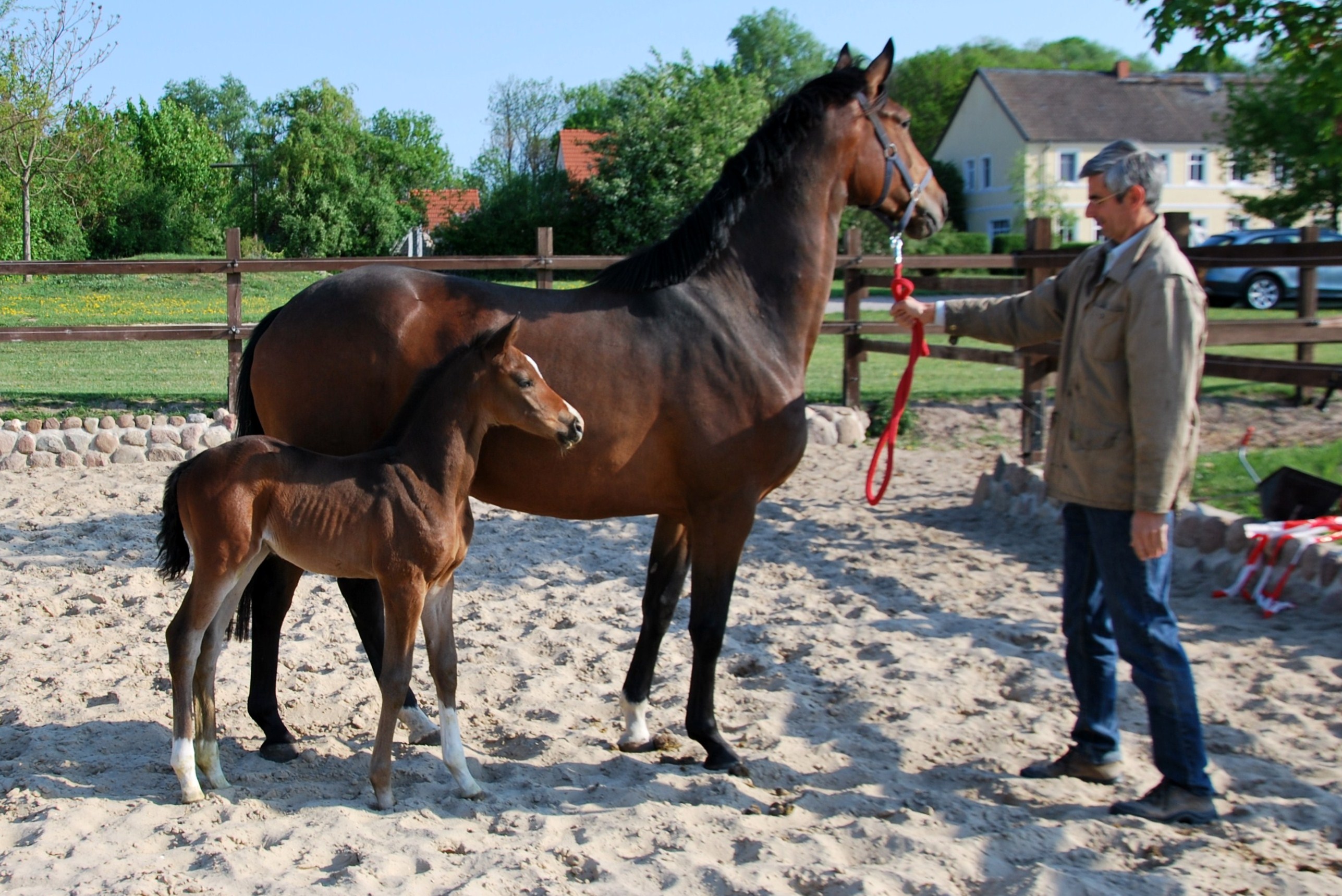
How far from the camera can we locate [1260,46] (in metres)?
8.23

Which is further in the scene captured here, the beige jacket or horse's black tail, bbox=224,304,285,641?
horse's black tail, bbox=224,304,285,641

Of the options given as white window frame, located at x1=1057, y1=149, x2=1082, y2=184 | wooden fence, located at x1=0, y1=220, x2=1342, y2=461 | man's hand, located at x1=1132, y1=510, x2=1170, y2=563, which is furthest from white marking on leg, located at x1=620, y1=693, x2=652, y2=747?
white window frame, located at x1=1057, y1=149, x2=1082, y2=184

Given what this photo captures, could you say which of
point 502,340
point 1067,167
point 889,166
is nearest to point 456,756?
point 502,340

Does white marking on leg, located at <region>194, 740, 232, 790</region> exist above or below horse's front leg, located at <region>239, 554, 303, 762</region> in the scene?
below

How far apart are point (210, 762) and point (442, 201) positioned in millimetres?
38880

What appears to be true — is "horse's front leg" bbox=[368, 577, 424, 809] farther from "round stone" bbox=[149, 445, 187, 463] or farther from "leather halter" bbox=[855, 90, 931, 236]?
"round stone" bbox=[149, 445, 187, 463]

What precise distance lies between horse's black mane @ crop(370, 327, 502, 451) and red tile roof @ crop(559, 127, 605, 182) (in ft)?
91.8

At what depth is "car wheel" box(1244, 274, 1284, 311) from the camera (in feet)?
68.2

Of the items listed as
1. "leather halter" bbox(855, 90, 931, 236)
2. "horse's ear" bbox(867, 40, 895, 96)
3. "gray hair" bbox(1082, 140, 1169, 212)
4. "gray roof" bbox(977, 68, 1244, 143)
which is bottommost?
"gray hair" bbox(1082, 140, 1169, 212)

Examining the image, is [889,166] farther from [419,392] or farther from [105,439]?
[105,439]

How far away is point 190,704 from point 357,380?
44.7 inches

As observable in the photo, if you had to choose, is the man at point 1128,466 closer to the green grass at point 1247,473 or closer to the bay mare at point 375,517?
the bay mare at point 375,517

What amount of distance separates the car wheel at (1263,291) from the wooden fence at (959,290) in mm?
10953

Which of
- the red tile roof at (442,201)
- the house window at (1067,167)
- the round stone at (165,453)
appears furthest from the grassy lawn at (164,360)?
the house window at (1067,167)
